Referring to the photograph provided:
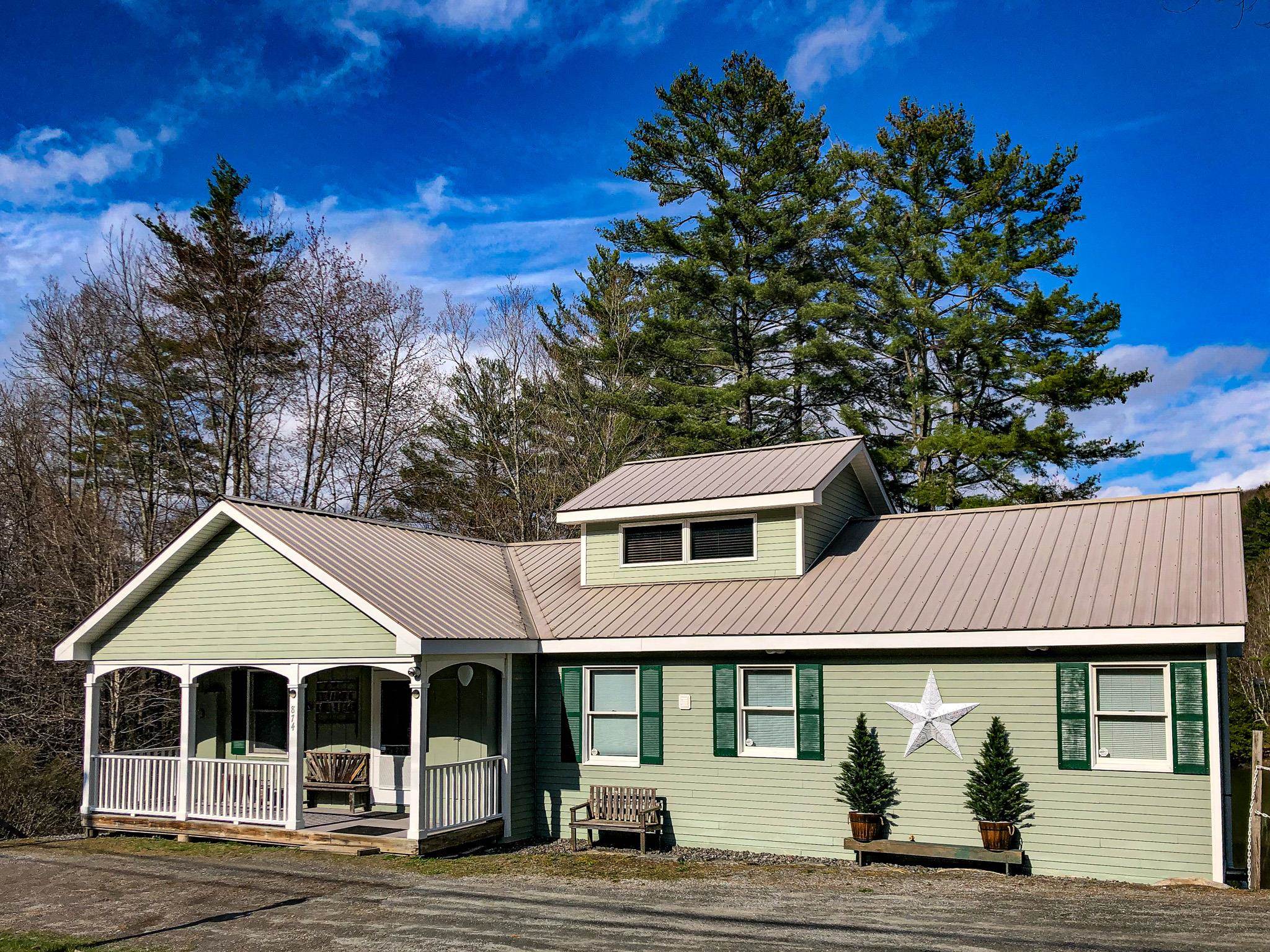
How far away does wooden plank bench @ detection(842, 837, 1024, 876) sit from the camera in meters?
11.8

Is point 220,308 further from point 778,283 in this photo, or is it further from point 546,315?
point 778,283

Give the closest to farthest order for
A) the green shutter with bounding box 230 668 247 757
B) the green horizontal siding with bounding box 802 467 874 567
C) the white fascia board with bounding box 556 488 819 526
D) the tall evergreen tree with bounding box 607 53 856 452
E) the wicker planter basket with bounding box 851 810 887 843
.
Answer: the wicker planter basket with bounding box 851 810 887 843 < the white fascia board with bounding box 556 488 819 526 < the green horizontal siding with bounding box 802 467 874 567 < the green shutter with bounding box 230 668 247 757 < the tall evergreen tree with bounding box 607 53 856 452

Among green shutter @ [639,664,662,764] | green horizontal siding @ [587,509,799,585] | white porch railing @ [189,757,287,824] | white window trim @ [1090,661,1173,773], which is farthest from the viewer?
green horizontal siding @ [587,509,799,585]

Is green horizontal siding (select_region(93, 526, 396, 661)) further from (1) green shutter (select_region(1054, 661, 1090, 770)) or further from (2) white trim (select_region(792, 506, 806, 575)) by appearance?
(1) green shutter (select_region(1054, 661, 1090, 770))

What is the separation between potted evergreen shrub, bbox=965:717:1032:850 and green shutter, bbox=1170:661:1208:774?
5.47 ft

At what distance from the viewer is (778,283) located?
1108 inches

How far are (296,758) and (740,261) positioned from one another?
64.3 ft

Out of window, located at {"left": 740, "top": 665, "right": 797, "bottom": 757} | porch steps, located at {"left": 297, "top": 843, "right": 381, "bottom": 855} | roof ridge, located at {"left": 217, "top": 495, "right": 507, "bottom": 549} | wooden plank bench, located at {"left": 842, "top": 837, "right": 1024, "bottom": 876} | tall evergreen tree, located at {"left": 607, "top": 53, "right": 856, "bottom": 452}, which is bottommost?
porch steps, located at {"left": 297, "top": 843, "right": 381, "bottom": 855}

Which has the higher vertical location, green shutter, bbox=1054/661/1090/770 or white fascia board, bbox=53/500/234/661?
white fascia board, bbox=53/500/234/661

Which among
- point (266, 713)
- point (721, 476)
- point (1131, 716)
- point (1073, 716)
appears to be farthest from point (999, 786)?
point (266, 713)

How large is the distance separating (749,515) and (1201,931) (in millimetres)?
8176

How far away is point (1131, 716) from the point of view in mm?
11695

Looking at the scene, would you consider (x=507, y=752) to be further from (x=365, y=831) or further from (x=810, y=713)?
(x=810, y=713)

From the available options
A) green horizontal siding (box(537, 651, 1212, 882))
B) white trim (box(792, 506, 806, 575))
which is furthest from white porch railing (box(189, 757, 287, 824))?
white trim (box(792, 506, 806, 575))
